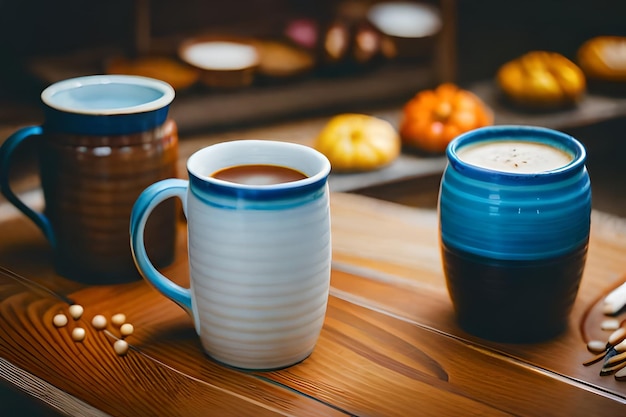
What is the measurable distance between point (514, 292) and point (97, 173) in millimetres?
498

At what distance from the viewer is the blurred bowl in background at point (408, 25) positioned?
243cm

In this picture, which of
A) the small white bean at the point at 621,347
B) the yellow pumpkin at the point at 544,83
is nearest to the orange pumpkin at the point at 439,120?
the yellow pumpkin at the point at 544,83

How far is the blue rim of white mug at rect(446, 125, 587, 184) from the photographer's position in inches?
33.1

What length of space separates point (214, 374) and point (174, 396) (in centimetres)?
5

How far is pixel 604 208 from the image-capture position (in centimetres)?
253

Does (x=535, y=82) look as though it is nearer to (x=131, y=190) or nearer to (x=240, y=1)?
(x=240, y=1)

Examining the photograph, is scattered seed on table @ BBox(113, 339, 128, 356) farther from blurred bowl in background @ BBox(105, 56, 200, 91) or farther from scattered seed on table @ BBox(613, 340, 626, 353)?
blurred bowl in background @ BBox(105, 56, 200, 91)

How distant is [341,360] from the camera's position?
0.87 m

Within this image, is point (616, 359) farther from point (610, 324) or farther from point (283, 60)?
point (283, 60)

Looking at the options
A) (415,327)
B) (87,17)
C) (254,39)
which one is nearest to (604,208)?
(254,39)

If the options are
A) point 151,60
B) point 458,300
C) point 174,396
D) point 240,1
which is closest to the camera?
point 174,396

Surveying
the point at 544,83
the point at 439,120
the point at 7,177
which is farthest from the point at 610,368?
the point at 544,83

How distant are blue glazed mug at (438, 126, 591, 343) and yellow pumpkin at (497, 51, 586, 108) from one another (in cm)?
143

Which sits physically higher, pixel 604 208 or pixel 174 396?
pixel 174 396
